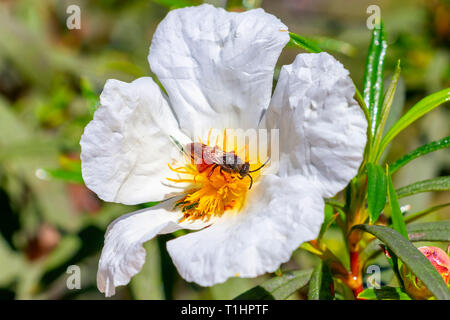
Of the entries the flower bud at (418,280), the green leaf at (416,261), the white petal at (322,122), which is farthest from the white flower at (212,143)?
the flower bud at (418,280)

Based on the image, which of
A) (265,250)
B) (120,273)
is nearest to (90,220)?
(120,273)

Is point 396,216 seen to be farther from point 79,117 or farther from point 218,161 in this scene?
point 79,117

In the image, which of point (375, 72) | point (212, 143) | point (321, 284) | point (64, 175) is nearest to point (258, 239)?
point (321, 284)

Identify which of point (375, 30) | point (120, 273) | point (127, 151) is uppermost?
point (375, 30)

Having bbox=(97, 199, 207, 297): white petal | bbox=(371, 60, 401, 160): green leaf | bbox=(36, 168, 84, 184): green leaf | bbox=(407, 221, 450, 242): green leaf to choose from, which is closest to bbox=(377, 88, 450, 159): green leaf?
bbox=(371, 60, 401, 160): green leaf

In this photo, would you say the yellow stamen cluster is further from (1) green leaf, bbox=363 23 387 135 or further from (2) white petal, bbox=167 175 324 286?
(1) green leaf, bbox=363 23 387 135

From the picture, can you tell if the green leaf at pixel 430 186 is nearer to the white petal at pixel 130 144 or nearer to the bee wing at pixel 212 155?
the bee wing at pixel 212 155
